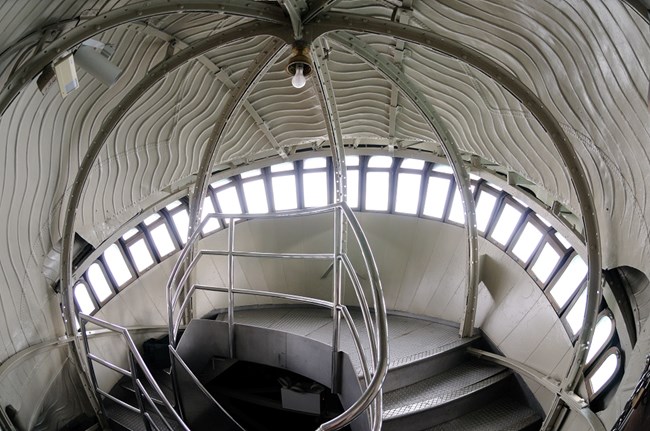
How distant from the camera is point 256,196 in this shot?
1097 cm

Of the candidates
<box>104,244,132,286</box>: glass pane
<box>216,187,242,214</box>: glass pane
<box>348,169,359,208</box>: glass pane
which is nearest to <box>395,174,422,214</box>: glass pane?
<box>348,169,359,208</box>: glass pane

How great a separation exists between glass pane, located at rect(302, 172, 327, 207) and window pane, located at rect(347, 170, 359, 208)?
60 cm

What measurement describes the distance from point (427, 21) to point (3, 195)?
5.64m

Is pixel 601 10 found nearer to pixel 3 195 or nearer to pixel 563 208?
pixel 563 208

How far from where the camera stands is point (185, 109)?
25.5ft

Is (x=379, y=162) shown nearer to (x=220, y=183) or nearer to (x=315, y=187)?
(x=315, y=187)

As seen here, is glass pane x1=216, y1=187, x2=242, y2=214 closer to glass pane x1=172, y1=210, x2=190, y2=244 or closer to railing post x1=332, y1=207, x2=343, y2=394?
glass pane x1=172, y1=210, x2=190, y2=244

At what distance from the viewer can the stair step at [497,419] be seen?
21.7 ft

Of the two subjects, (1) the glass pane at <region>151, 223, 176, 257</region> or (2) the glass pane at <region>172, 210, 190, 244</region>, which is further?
(2) the glass pane at <region>172, 210, 190, 244</region>

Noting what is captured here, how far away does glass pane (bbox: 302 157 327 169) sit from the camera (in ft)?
35.3

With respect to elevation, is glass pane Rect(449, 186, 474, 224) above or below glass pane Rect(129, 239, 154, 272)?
above

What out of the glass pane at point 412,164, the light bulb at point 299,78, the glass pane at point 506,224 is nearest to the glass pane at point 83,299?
the light bulb at point 299,78

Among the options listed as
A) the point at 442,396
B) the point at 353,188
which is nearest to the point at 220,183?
the point at 353,188

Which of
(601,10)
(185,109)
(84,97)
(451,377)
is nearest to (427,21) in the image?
(601,10)
